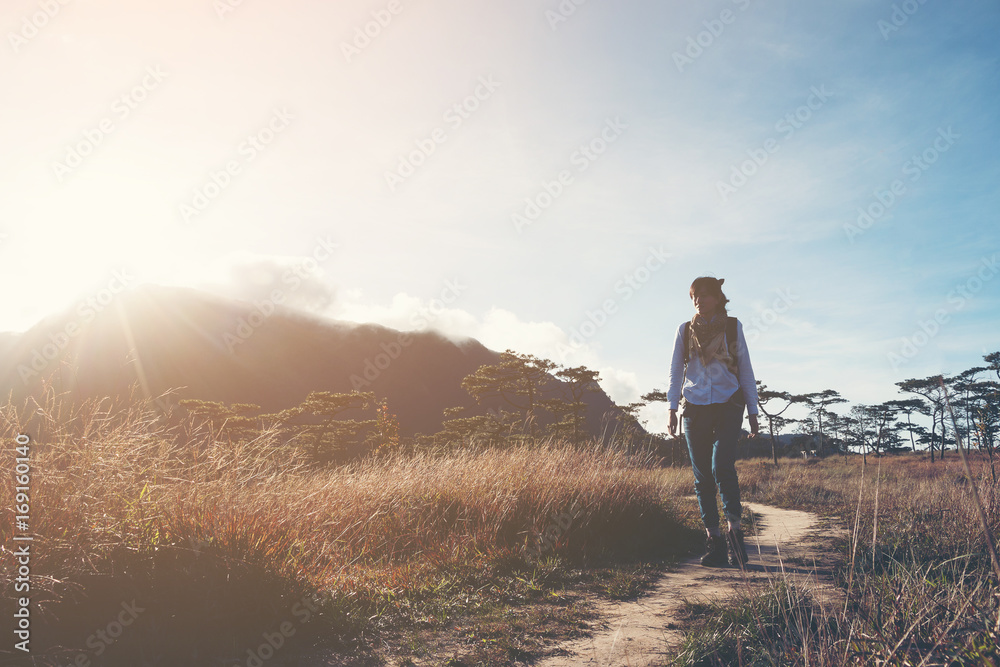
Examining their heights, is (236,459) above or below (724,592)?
above

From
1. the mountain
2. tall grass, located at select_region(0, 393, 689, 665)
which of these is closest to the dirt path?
tall grass, located at select_region(0, 393, 689, 665)

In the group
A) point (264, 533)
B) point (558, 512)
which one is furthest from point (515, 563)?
point (264, 533)

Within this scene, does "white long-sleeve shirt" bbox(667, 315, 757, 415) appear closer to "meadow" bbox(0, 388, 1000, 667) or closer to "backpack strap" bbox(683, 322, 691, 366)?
"backpack strap" bbox(683, 322, 691, 366)

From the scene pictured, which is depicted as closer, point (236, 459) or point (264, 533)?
point (264, 533)

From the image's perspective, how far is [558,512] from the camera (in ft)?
16.8

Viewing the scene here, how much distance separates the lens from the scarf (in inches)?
168

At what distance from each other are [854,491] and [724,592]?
7099 millimetres

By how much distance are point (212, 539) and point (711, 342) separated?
391cm

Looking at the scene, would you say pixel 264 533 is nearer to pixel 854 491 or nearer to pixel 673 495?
pixel 673 495

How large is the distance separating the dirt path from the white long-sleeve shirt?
1127mm

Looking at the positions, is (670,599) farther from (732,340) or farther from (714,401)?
(732,340)

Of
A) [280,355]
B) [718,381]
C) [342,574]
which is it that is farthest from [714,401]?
[280,355]

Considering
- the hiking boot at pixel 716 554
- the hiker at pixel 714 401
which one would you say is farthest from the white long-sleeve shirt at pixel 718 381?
the hiking boot at pixel 716 554

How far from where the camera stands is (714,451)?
423 centimetres
